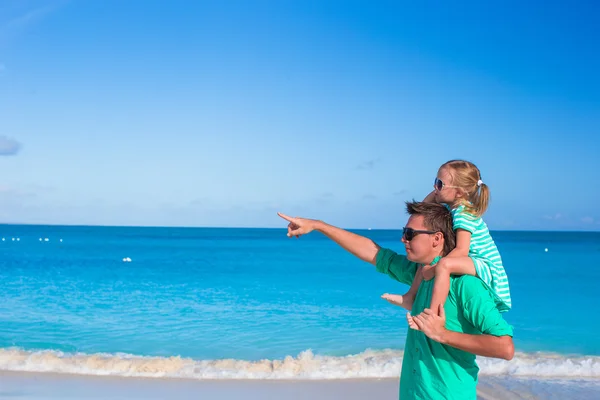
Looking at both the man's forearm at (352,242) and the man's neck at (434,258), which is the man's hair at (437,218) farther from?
the man's forearm at (352,242)

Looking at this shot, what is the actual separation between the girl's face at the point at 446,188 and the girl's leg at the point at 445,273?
1.85 ft

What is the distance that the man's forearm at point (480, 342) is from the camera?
6.70 feet

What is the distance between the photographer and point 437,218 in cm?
239

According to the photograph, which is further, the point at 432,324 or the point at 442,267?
the point at 442,267

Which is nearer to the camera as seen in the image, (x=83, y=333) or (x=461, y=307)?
(x=461, y=307)

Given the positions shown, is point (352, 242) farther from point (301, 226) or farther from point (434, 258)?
point (434, 258)

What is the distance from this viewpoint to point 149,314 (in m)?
14.7

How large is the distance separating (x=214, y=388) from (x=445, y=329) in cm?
505

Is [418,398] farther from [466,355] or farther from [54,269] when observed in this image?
[54,269]

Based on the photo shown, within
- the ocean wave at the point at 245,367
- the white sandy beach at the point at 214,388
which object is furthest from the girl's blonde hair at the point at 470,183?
the ocean wave at the point at 245,367

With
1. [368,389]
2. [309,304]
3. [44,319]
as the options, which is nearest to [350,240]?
[368,389]

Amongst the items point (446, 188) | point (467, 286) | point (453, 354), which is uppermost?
point (446, 188)

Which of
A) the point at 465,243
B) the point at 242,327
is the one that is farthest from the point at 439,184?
the point at 242,327

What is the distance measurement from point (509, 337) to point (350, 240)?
0.83m
